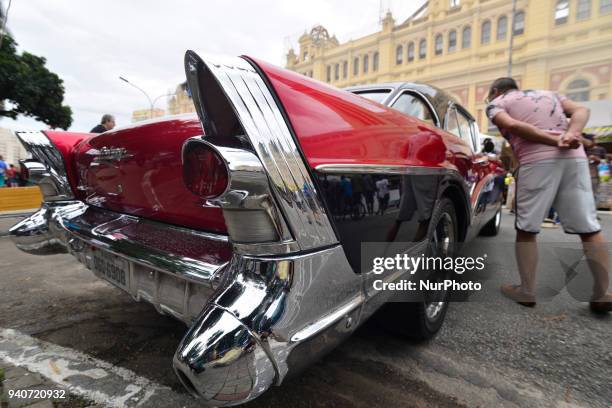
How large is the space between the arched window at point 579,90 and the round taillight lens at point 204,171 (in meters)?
30.2

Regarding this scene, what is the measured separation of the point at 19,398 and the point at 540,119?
130 inches

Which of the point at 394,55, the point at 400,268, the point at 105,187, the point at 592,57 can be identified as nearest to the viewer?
the point at 400,268

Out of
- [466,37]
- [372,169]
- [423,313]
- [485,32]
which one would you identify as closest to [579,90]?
[485,32]

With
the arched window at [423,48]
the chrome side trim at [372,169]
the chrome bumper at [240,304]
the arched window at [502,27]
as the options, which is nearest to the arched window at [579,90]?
the arched window at [502,27]

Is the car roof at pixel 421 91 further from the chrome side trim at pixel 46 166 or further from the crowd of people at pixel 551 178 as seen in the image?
the chrome side trim at pixel 46 166

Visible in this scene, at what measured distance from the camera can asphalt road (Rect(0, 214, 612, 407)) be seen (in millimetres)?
1460

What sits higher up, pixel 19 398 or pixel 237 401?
pixel 237 401

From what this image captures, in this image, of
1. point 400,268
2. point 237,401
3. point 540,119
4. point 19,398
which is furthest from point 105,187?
point 540,119

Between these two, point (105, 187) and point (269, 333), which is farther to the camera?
point (105, 187)

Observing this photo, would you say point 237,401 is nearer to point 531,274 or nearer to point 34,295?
A: point 531,274

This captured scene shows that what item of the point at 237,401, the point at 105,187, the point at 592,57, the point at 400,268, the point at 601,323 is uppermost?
the point at 592,57

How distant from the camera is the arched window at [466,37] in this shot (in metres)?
29.2

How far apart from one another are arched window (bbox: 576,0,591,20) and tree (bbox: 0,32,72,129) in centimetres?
3298

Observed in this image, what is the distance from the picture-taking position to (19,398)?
4.59ft
